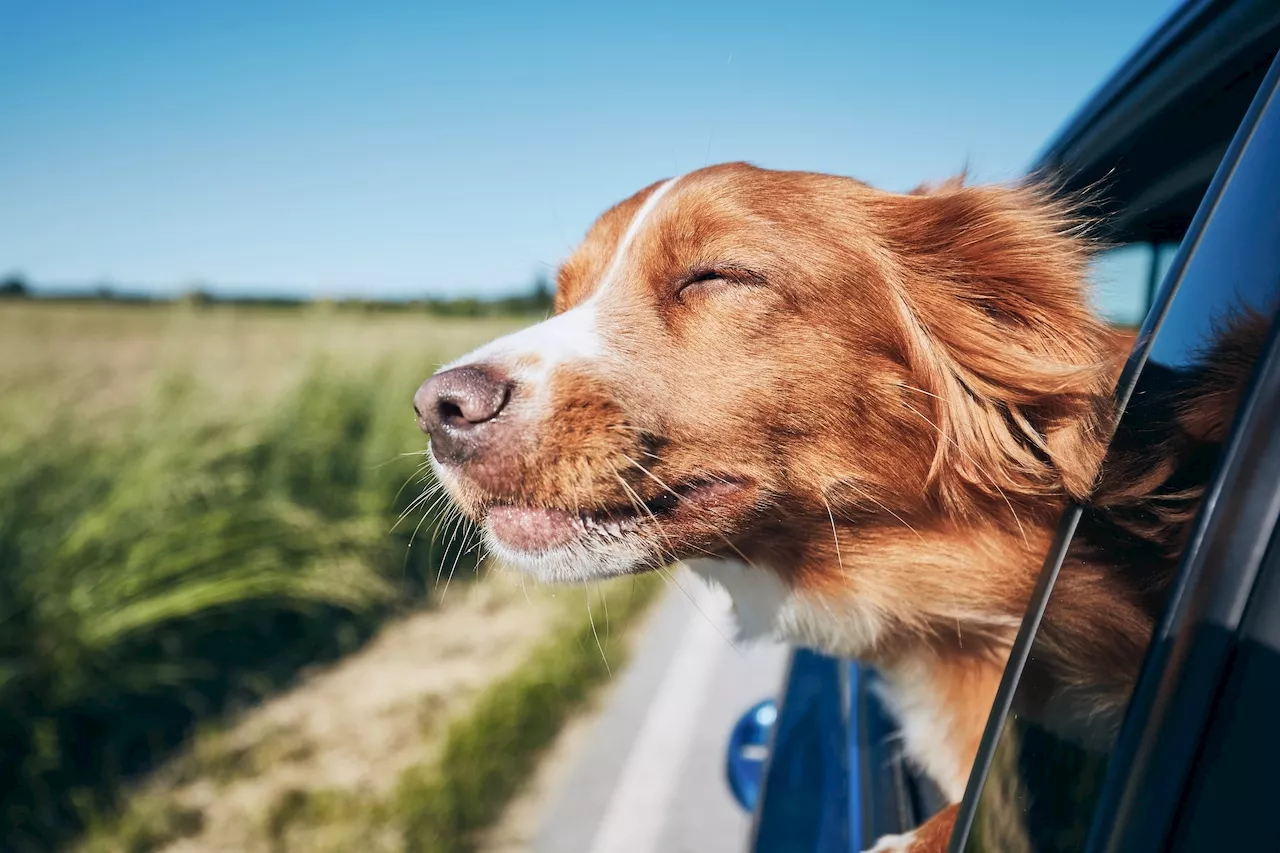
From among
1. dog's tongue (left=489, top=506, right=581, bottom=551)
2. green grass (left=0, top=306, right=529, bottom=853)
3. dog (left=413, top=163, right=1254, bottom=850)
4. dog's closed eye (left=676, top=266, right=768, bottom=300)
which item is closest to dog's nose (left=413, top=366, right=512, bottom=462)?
dog (left=413, top=163, right=1254, bottom=850)

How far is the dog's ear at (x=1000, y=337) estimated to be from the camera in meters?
1.45

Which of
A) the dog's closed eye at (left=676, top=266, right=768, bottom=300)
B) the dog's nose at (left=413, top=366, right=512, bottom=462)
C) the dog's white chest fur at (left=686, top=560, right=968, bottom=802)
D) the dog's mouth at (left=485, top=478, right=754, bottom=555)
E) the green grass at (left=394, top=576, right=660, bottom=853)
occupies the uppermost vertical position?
the dog's closed eye at (left=676, top=266, right=768, bottom=300)

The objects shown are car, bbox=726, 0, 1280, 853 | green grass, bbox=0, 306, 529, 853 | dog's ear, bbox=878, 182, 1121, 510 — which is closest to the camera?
car, bbox=726, 0, 1280, 853

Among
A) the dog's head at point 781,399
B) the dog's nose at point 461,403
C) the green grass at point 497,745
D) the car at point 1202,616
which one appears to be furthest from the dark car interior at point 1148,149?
the green grass at point 497,745

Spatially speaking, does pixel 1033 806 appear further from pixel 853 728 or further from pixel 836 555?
pixel 853 728

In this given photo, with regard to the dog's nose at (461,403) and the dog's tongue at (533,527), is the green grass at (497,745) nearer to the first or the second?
the dog's tongue at (533,527)

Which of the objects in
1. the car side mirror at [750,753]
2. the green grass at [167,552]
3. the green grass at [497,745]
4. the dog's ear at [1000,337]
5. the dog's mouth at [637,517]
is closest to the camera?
the dog's ear at [1000,337]

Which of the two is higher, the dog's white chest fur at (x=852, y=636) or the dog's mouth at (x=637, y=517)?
the dog's mouth at (x=637, y=517)

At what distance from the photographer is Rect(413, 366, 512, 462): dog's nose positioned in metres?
1.53

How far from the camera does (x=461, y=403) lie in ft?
5.02

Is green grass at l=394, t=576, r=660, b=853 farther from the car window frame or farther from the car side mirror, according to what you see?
the car window frame

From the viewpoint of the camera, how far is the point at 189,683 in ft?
15.6

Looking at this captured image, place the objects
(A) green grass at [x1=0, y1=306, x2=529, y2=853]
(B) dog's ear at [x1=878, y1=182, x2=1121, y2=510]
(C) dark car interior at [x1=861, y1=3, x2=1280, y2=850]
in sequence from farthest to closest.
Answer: (A) green grass at [x1=0, y1=306, x2=529, y2=853] → (B) dog's ear at [x1=878, y1=182, x2=1121, y2=510] → (C) dark car interior at [x1=861, y1=3, x2=1280, y2=850]

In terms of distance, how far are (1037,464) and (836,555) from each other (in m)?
0.38
